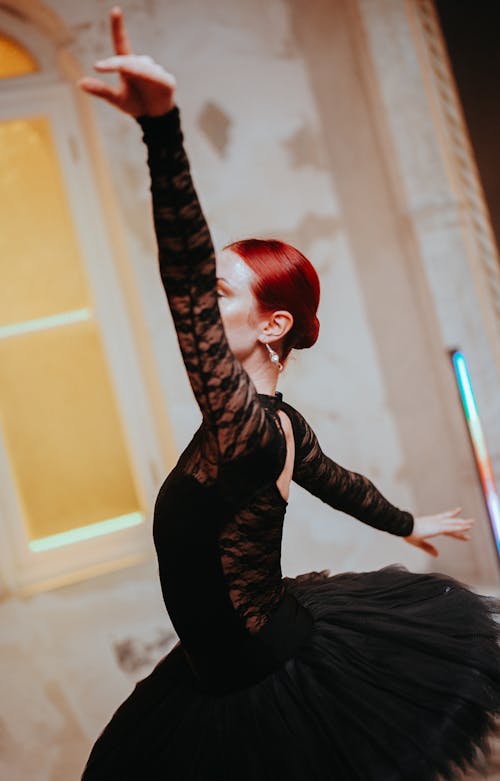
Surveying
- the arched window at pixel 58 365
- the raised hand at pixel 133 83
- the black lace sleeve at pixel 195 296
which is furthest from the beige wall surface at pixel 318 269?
the raised hand at pixel 133 83

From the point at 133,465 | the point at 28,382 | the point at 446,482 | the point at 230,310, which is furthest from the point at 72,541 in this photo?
the point at 230,310

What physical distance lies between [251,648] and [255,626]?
4cm

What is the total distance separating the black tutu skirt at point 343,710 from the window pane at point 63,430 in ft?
4.82

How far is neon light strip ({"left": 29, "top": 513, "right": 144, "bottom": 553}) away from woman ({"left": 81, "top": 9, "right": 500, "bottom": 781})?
4.42 ft

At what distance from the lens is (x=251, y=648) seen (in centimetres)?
121

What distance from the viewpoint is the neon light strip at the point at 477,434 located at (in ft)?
5.92

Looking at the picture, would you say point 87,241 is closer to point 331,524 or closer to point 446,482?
point 331,524

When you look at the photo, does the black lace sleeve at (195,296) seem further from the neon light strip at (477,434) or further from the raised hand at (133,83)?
the neon light strip at (477,434)

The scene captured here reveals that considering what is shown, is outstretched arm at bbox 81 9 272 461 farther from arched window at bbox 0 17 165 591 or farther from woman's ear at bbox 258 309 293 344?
arched window at bbox 0 17 165 591

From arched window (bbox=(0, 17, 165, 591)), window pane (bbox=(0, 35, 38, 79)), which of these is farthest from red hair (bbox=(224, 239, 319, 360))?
window pane (bbox=(0, 35, 38, 79))

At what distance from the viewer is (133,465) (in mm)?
2695

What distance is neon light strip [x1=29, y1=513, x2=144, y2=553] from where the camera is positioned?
2662 millimetres

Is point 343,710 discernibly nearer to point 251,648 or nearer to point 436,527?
point 251,648

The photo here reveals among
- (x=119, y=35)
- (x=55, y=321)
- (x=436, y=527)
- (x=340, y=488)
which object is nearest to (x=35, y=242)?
(x=55, y=321)
